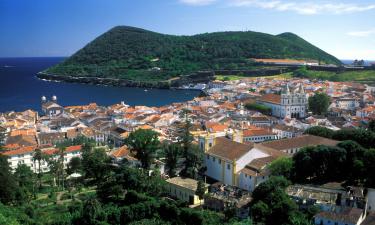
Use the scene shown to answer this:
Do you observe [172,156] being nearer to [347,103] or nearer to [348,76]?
[347,103]

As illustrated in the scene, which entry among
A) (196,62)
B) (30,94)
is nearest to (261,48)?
(196,62)

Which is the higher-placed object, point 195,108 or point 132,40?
point 132,40

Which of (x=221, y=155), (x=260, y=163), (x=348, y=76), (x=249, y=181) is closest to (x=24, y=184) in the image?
(x=221, y=155)

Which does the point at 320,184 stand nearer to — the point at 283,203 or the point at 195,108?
the point at 283,203

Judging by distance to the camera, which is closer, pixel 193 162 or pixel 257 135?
pixel 193 162

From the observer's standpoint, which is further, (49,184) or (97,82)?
(97,82)

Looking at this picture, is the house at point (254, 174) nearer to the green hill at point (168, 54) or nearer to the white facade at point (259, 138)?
the white facade at point (259, 138)

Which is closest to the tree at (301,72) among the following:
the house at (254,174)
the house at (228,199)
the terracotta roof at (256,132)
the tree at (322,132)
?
the terracotta roof at (256,132)
